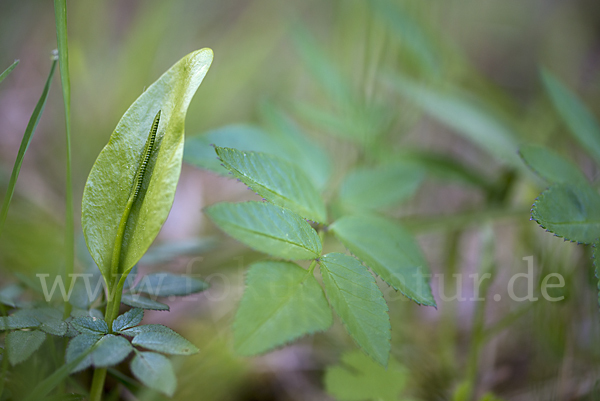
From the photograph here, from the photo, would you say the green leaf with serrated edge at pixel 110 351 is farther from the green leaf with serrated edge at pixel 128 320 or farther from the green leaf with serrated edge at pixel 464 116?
the green leaf with serrated edge at pixel 464 116

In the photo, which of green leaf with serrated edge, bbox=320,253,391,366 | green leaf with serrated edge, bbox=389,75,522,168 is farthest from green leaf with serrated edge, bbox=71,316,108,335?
green leaf with serrated edge, bbox=389,75,522,168

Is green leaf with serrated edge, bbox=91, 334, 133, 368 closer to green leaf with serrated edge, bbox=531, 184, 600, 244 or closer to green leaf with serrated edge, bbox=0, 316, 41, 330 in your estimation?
green leaf with serrated edge, bbox=0, 316, 41, 330

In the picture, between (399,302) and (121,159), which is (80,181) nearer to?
(121,159)

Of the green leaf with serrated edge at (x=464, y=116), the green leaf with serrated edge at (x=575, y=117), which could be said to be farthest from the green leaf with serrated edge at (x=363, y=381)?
the green leaf with serrated edge at (x=464, y=116)

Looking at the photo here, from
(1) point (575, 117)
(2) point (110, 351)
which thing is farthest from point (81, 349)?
(1) point (575, 117)

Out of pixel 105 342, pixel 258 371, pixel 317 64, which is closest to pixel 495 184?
pixel 317 64

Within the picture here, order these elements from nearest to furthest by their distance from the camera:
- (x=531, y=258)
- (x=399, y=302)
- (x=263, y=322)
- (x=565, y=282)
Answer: (x=263, y=322) < (x=565, y=282) < (x=399, y=302) < (x=531, y=258)

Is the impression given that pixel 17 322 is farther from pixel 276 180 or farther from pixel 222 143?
pixel 222 143
